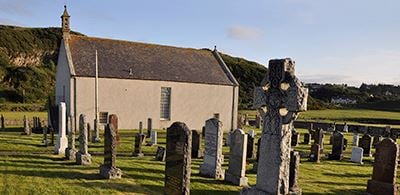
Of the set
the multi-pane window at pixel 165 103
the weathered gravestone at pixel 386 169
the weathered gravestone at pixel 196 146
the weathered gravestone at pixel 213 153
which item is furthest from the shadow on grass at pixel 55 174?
the multi-pane window at pixel 165 103

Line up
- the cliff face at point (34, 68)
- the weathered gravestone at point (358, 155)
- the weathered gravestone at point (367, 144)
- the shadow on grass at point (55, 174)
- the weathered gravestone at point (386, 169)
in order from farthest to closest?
1. the cliff face at point (34, 68)
2. the weathered gravestone at point (367, 144)
3. the weathered gravestone at point (358, 155)
4. the shadow on grass at point (55, 174)
5. the weathered gravestone at point (386, 169)

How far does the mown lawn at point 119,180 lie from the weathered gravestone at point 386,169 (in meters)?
1.08

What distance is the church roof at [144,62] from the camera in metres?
30.0

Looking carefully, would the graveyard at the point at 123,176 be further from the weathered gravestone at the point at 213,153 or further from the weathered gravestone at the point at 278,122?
the weathered gravestone at the point at 278,122

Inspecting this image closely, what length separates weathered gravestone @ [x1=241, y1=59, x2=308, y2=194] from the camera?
292 inches

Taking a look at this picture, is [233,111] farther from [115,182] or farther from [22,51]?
[22,51]

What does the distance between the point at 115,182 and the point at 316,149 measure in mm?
11228

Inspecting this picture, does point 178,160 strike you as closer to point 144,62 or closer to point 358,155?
point 358,155

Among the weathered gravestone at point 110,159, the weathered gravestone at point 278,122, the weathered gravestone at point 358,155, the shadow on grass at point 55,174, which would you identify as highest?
the weathered gravestone at point 278,122

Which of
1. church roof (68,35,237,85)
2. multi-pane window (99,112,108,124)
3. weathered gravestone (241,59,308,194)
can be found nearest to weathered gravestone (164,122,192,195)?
weathered gravestone (241,59,308,194)

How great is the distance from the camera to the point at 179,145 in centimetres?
877

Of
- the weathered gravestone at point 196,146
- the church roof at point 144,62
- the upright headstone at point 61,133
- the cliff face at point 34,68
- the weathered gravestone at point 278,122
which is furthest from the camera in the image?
the cliff face at point 34,68

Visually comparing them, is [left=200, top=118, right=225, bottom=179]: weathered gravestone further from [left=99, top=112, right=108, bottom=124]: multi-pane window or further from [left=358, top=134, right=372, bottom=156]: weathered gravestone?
[left=99, top=112, right=108, bottom=124]: multi-pane window

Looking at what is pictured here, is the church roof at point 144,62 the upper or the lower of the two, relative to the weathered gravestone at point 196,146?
upper
